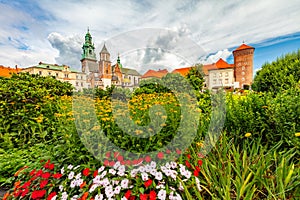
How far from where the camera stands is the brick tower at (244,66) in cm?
2620

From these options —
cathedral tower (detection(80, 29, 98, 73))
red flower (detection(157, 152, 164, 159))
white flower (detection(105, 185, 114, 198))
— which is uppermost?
cathedral tower (detection(80, 29, 98, 73))

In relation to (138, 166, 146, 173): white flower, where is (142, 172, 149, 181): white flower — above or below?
below

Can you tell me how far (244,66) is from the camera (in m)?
26.9

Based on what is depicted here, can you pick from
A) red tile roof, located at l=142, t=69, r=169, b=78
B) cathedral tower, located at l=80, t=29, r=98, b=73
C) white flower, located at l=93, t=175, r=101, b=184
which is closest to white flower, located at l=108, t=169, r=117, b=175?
white flower, located at l=93, t=175, r=101, b=184

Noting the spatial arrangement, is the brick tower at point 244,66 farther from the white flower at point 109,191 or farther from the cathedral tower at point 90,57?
the white flower at point 109,191

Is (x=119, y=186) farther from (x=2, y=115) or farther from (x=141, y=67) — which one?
(x=2, y=115)

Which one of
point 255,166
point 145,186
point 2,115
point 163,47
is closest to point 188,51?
point 163,47

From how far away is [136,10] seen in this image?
8.11 ft

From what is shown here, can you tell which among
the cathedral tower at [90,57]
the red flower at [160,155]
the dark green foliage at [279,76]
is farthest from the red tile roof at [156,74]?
the dark green foliage at [279,76]

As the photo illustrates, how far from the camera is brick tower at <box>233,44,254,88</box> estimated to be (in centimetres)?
2620

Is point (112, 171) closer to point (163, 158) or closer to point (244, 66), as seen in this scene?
point (163, 158)

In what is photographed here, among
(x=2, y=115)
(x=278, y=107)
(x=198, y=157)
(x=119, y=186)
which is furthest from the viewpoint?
(x=2, y=115)

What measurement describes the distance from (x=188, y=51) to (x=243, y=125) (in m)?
1.37

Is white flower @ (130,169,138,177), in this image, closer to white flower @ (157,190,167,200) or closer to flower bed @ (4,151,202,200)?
flower bed @ (4,151,202,200)
